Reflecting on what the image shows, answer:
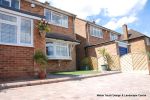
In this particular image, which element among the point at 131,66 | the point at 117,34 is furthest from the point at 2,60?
the point at 117,34

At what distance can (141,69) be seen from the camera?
18469 millimetres

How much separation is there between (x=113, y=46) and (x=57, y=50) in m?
7.62

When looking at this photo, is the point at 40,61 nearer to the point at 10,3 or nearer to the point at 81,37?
the point at 10,3

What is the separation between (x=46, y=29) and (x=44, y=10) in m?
8.58

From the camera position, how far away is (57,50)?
18.6m

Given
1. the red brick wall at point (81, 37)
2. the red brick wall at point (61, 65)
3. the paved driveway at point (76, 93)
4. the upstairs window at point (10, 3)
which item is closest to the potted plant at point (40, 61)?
the paved driveway at point (76, 93)

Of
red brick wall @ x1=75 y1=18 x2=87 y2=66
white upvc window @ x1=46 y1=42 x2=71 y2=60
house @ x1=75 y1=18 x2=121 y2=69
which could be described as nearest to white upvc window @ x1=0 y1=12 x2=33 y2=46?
white upvc window @ x1=46 y1=42 x2=71 y2=60

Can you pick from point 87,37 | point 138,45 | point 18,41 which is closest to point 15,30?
point 18,41

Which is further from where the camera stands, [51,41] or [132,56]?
[132,56]

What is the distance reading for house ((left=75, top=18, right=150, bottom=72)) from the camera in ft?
63.5

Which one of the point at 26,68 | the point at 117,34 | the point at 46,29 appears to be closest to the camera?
the point at 26,68

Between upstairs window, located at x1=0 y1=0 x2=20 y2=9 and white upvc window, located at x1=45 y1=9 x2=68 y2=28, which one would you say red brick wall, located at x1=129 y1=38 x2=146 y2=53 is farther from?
upstairs window, located at x1=0 y1=0 x2=20 y2=9

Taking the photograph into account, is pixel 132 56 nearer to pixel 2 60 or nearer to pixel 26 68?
pixel 26 68

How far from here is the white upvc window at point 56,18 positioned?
→ 20.4m
